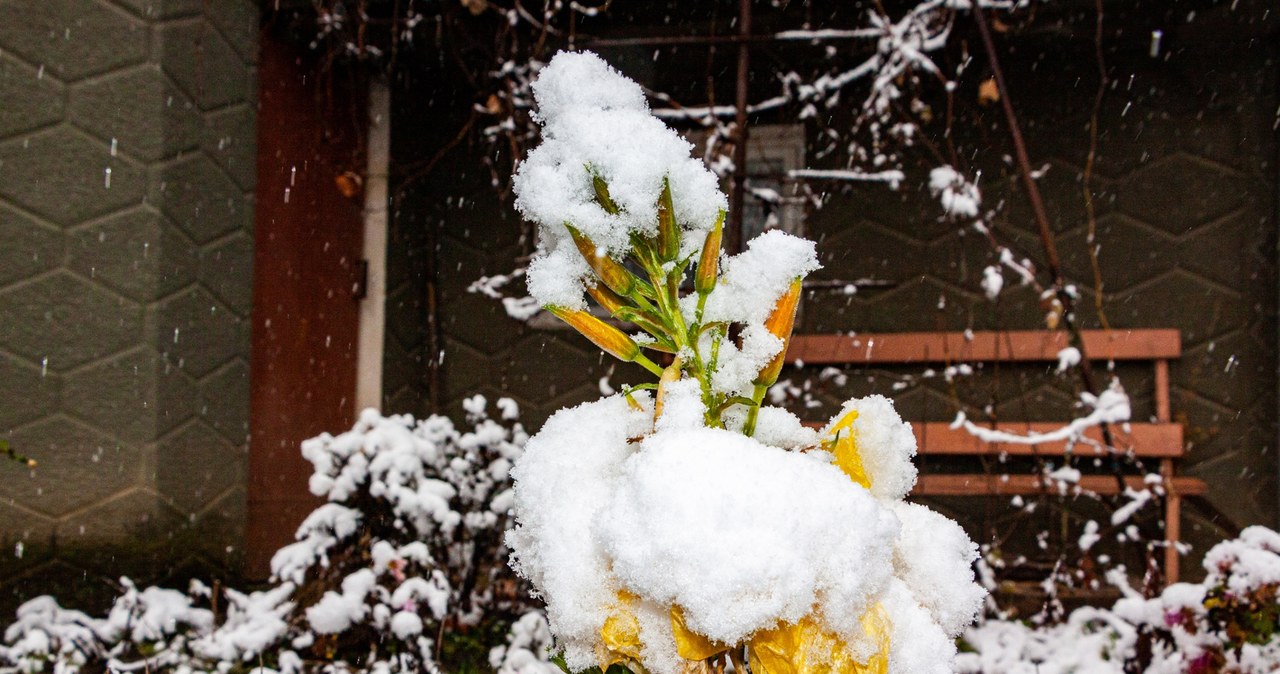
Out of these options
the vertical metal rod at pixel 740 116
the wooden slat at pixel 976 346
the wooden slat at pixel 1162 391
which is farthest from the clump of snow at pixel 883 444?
the wooden slat at pixel 1162 391

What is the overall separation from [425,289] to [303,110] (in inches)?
40.6

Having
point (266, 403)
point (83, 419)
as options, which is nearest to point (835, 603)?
point (83, 419)

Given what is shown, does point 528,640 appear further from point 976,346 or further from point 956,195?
point 976,346

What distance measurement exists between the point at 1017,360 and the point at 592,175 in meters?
3.79

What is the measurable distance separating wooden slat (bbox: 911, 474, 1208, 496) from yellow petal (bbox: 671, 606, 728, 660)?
3113mm

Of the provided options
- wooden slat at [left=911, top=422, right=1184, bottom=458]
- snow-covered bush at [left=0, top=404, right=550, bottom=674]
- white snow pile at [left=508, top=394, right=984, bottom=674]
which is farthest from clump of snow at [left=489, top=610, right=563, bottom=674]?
white snow pile at [left=508, top=394, right=984, bottom=674]

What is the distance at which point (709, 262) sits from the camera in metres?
0.56

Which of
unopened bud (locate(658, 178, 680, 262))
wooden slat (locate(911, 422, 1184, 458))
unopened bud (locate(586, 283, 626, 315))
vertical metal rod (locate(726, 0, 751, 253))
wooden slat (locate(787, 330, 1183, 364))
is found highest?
wooden slat (locate(787, 330, 1183, 364))

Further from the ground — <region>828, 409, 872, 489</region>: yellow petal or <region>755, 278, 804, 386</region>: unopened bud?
<region>755, 278, 804, 386</region>: unopened bud

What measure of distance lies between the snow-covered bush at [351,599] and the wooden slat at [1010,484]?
65.3 inches

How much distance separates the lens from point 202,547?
3047 millimetres

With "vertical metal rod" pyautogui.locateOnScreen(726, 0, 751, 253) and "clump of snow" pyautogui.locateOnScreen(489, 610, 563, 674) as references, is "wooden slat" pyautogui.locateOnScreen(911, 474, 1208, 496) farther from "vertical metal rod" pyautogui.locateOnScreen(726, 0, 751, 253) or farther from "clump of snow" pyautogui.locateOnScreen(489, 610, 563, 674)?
"vertical metal rod" pyautogui.locateOnScreen(726, 0, 751, 253)

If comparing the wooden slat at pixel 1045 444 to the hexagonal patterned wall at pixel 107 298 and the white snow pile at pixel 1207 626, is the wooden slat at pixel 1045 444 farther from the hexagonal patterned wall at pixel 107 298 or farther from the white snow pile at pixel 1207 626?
the hexagonal patterned wall at pixel 107 298

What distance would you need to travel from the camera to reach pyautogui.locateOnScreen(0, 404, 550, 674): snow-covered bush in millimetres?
2504
